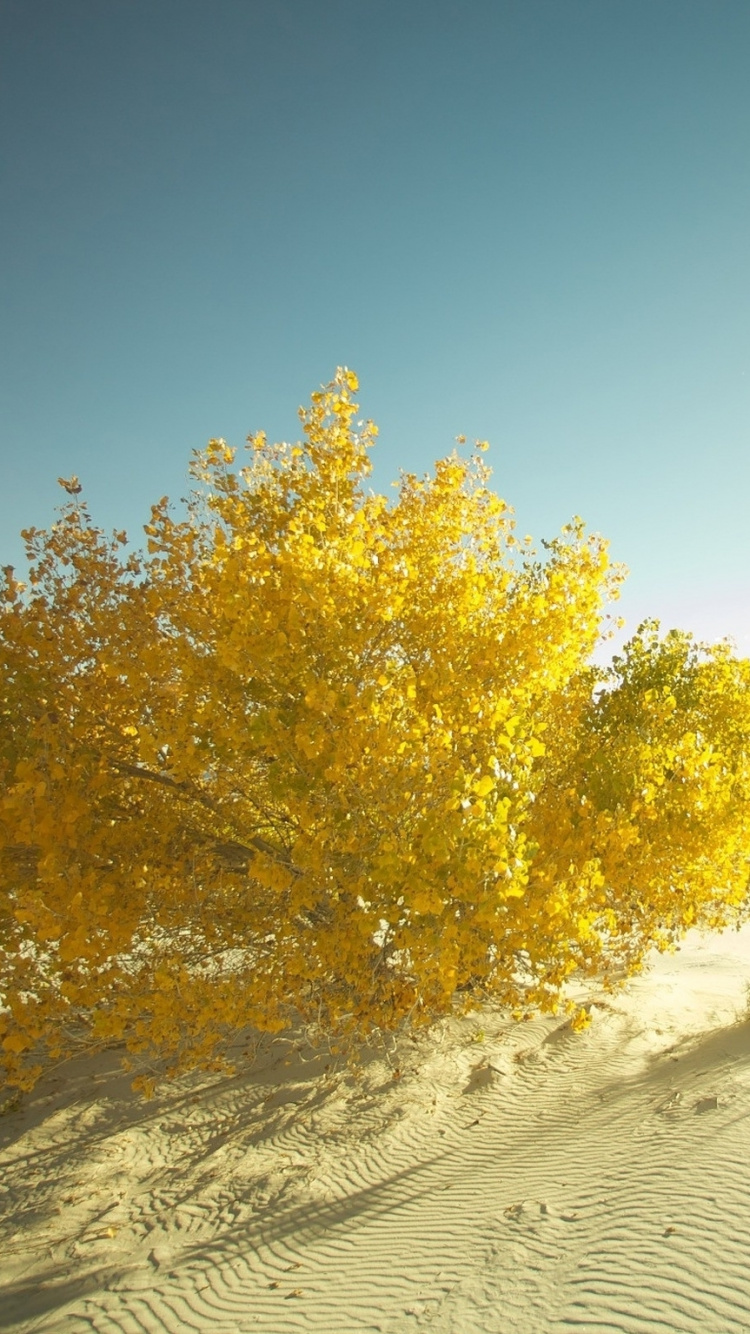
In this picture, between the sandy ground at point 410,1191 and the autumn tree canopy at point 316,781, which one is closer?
the sandy ground at point 410,1191

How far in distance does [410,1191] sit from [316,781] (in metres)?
3.84

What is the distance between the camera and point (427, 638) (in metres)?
7.08

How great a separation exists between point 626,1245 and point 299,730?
390 cm

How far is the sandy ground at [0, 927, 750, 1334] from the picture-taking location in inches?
174

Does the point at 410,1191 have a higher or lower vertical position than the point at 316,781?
lower

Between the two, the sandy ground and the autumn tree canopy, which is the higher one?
the autumn tree canopy

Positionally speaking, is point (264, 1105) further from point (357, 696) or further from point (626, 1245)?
point (357, 696)

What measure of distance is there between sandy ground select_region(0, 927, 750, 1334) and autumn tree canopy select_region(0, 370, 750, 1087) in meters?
1.24

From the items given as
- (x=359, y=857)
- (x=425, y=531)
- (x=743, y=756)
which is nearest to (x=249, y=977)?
(x=359, y=857)

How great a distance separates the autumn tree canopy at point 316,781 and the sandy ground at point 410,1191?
1.24 meters

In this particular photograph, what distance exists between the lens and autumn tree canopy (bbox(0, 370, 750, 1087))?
217 inches

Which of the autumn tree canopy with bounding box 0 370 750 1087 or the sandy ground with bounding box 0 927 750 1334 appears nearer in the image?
the sandy ground with bounding box 0 927 750 1334

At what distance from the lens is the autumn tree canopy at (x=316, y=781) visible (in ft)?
18.1

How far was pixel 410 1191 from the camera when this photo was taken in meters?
6.40
